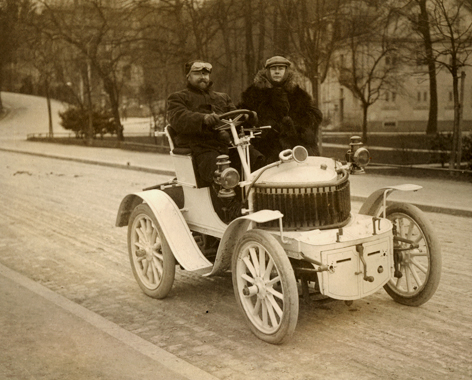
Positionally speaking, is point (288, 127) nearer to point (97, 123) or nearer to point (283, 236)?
point (283, 236)

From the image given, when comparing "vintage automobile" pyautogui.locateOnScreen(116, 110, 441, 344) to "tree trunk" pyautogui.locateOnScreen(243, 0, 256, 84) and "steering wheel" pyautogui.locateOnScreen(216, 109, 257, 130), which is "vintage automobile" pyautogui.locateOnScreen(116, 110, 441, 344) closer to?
"steering wheel" pyautogui.locateOnScreen(216, 109, 257, 130)

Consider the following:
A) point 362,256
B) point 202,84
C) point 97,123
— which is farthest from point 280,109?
point 97,123

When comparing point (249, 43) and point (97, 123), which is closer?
point (249, 43)

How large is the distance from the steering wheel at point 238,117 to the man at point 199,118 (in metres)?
0.07

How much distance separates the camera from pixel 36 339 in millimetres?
5449

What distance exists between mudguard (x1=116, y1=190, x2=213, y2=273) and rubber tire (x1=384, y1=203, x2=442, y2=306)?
1659mm

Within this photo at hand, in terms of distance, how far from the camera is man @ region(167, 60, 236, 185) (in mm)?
6172

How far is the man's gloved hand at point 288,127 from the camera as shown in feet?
21.3

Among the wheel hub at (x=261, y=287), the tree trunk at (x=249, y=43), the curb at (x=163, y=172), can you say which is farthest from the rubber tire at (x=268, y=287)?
the tree trunk at (x=249, y=43)

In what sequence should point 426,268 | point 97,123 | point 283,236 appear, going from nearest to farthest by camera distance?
point 283,236, point 426,268, point 97,123

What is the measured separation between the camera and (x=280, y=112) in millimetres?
6535

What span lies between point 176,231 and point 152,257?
0.48 meters

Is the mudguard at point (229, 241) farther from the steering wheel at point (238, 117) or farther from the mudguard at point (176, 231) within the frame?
the steering wheel at point (238, 117)

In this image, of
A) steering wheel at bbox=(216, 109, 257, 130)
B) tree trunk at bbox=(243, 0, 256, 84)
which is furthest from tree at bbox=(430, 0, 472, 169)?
steering wheel at bbox=(216, 109, 257, 130)
